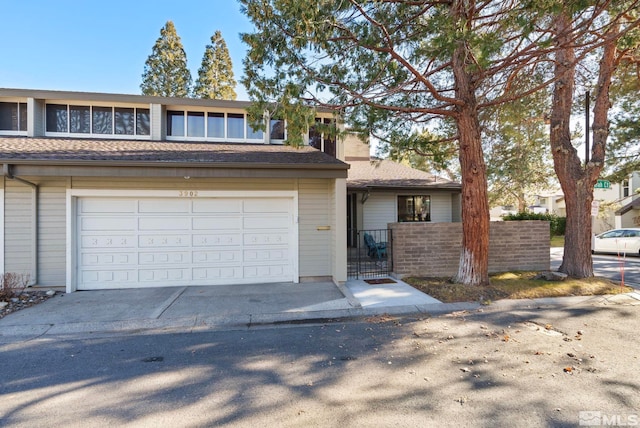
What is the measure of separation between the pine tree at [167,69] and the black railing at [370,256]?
1673cm

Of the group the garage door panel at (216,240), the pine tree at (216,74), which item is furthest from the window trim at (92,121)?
the pine tree at (216,74)

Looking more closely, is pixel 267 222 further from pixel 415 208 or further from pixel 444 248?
pixel 415 208

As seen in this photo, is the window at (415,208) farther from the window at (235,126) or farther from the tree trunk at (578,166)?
the window at (235,126)

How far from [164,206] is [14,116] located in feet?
20.9

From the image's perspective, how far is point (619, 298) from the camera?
6.90 meters

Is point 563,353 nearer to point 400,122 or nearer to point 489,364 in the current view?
point 489,364

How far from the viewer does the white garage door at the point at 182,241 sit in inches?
305

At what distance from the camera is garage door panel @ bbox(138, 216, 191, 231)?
7957 millimetres

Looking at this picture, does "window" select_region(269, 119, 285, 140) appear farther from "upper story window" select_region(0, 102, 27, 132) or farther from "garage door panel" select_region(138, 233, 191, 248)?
"upper story window" select_region(0, 102, 27, 132)

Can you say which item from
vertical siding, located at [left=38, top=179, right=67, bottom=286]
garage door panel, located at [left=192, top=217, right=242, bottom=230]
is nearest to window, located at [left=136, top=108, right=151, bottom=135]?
vertical siding, located at [left=38, top=179, right=67, bottom=286]

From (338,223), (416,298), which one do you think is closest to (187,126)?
(338,223)

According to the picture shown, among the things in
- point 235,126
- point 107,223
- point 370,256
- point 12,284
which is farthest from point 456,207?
point 12,284

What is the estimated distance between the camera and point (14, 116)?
382 inches

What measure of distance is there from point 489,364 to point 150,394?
396 centimetres
